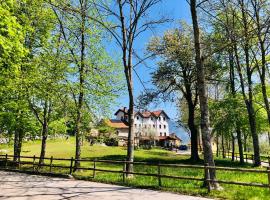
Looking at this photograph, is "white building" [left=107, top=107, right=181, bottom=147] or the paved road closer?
the paved road

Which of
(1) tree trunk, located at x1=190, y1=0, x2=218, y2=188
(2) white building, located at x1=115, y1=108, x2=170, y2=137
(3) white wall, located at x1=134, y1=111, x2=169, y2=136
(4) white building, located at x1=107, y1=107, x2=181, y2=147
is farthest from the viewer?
(3) white wall, located at x1=134, y1=111, x2=169, y2=136

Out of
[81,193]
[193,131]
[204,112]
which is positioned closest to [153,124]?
[193,131]

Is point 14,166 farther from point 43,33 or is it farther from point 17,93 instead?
point 43,33

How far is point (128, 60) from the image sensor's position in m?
23.3

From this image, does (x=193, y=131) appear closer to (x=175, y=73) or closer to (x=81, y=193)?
(x=175, y=73)

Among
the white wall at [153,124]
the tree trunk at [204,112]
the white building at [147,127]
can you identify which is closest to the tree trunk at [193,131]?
the tree trunk at [204,112]

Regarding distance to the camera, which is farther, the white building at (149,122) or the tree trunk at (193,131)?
the white building at (149,122)

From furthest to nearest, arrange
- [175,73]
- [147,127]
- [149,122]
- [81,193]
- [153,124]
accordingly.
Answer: [153,124] < [149,122] < [147,127] < [175,73] < [81,193]

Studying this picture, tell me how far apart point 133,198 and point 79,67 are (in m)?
17.7

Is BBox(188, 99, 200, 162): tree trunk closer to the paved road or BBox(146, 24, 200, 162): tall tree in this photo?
BBox(146, 24, 200, 162): tall tree

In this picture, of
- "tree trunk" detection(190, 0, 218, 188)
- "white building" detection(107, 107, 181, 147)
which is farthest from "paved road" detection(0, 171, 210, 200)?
A: "white building" detection(107, 107, 181, 147)

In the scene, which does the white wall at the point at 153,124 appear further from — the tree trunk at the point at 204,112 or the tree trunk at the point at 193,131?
the tree trunk at the point at 204,112

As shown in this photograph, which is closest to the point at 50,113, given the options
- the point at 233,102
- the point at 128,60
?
the point at 128,60

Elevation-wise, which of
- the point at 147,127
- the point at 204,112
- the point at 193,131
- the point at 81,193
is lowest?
the point at 81,193
